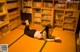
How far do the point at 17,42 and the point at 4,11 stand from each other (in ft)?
3.40

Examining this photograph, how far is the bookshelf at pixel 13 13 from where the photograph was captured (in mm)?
3428

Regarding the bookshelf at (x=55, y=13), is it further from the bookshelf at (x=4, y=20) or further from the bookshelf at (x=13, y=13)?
the bookshelf at (x=4, y=20)

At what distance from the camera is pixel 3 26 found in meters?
3.17

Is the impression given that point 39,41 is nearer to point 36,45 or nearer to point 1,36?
point 36,45

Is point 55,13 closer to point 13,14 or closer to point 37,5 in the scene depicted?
point 37,5

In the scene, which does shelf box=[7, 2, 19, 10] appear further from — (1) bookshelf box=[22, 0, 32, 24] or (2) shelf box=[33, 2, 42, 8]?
(2) shelf box=[33, 2, 42, 8]

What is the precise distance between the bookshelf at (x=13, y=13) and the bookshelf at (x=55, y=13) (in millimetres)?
388

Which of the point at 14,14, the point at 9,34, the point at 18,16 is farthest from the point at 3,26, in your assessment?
the point at 18,16

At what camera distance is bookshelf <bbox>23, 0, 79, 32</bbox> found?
350 cm

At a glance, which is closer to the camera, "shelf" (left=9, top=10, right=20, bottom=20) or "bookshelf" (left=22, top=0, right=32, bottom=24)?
"shelf" (left=9, top=10, right=20, bottom=20)

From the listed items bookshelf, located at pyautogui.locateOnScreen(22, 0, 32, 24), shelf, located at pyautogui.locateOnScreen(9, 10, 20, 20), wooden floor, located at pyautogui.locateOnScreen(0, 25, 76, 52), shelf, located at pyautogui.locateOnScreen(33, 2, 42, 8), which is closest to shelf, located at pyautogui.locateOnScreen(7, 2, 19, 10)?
shelf, located at pyautogui.locateOnScreen(9, 10, 20, 20)

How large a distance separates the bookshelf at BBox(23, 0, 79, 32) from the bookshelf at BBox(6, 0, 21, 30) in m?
0.39

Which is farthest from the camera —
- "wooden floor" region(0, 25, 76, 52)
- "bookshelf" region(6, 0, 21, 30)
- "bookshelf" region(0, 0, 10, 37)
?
"bookshelf" region(6, 0, 21, 30)

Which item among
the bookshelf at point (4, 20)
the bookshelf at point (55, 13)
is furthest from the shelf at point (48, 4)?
the bookshelf at point (4, 20)
